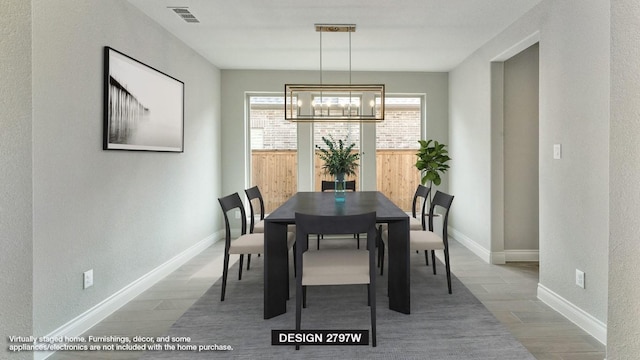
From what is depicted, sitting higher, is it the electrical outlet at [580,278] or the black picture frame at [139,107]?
the black picture frame at [139,107]

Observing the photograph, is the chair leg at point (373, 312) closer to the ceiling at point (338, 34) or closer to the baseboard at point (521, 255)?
the ceiling at point (338, 34)

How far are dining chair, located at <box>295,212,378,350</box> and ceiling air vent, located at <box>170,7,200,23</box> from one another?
2358 mm

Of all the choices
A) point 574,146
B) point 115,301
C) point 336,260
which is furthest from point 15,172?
point 574,146

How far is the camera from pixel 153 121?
3.40m

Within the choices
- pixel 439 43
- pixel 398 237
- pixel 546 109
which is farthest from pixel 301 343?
pixel 439 43

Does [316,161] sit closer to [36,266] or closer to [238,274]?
[238,274]

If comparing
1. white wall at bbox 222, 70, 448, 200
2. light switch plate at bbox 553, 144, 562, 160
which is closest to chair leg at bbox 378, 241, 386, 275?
light switch plate at bbox 553, 144, 562, 160

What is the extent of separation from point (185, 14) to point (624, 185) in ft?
11.5

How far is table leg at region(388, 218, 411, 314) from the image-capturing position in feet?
8.55

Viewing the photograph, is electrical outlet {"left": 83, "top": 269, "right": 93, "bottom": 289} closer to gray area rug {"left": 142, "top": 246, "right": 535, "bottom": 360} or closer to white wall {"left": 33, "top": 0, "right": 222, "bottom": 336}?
white wall {"left": 33, "top": 0, "right": 222, "bottom": 336}

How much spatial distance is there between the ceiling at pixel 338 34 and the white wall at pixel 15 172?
7.07 feet

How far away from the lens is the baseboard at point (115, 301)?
2.31 meters

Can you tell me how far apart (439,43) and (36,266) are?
14.1ft

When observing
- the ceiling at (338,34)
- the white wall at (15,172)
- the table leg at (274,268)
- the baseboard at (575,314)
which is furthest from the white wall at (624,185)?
the white wall at (15,172)
